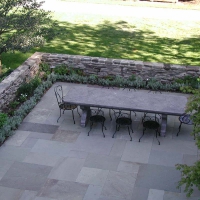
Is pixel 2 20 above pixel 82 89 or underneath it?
above

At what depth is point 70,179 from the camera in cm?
712

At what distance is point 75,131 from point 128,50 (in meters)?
5.61

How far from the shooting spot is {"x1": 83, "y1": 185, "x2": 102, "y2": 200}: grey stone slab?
6.64 metres

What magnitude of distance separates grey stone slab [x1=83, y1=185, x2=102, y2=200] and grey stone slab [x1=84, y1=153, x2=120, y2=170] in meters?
0.63

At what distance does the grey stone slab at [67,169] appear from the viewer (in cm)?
719

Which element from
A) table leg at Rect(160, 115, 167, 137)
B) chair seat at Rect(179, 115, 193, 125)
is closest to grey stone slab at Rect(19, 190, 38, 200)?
table leg at Rect(160, 115, 167, 137)

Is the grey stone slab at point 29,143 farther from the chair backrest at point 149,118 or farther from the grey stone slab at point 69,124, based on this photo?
the chair backrest at point 149,118

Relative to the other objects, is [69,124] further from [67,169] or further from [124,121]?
[67,169]

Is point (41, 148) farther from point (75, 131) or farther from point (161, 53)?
point (161, 53)

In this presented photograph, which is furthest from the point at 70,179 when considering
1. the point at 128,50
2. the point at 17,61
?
the point at 128,50

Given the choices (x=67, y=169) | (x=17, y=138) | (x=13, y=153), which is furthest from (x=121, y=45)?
(x=67, y=169)

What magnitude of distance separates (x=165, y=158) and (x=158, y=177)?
2.24ft

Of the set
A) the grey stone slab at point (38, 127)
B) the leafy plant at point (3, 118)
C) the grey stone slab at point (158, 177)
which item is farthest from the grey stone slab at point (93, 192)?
the leafy plant at point (3, 118)

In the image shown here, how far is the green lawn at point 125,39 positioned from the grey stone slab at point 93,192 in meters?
6.00
